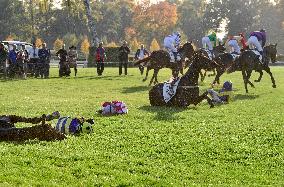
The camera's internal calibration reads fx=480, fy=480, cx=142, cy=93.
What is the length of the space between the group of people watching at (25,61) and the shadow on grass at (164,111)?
1727cm

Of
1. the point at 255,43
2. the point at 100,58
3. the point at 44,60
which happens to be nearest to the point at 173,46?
the point at 255,43

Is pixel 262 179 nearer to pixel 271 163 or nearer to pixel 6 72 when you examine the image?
pixel 271 163

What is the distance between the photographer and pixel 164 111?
46.3ft

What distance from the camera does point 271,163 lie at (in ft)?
25.9

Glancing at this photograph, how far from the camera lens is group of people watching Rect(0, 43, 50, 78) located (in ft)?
101

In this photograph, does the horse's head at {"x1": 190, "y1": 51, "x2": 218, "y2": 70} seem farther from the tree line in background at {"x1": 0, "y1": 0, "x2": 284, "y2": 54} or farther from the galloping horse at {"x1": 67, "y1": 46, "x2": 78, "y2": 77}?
the tree line in background at {"x1": 0, "y1": 0, "x2": 284, "y2": 54}

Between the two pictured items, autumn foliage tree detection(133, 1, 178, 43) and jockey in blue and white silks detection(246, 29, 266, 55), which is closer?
jockey in blue and white silks detection(246, 29, 266, 55)

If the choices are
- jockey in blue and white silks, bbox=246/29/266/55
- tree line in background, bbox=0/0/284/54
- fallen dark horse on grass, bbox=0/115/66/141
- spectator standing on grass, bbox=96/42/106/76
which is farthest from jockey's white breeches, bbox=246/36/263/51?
tree line in background, bbox=0/0/284/54

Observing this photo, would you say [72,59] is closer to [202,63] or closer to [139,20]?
[202,63]

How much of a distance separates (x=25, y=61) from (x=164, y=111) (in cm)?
1962

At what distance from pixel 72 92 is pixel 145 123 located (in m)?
9.88

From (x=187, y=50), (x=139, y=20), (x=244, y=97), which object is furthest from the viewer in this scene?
(x=139, y=20)

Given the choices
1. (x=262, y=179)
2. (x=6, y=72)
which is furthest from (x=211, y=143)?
(x=6, y=72)

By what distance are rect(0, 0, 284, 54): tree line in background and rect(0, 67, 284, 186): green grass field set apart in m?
71.9
